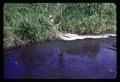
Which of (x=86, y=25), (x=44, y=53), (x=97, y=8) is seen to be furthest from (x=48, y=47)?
(x=97, y=8)

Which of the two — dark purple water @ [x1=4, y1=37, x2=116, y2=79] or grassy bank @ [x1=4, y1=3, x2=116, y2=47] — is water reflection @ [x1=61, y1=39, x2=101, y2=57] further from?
grassy bank @ [x1=4, y1=3, x2=116, y2=47]

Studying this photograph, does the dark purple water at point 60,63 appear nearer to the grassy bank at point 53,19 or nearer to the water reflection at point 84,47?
the water reflection at point 84,47

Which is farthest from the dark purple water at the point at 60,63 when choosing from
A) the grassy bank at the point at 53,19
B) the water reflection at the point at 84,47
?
the grassy bank at the point at 53,19

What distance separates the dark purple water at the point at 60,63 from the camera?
110 inches

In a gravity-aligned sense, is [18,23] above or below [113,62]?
above

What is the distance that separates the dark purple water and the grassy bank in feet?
0.43

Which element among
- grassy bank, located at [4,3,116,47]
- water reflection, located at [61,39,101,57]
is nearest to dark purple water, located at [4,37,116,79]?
water reflection, located at [61,39,101,57]

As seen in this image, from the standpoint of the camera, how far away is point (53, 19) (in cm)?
284

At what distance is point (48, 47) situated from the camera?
9.35 ft

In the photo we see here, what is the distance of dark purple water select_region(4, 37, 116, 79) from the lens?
2795 millimetres

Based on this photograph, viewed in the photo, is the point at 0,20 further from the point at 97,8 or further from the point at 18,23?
the point at 97,8

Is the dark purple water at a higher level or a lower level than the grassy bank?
lower

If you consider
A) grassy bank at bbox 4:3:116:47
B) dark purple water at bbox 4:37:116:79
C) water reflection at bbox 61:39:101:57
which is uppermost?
grassy bank at bbox 4:3:116:47

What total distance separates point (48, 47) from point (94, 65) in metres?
0.50
